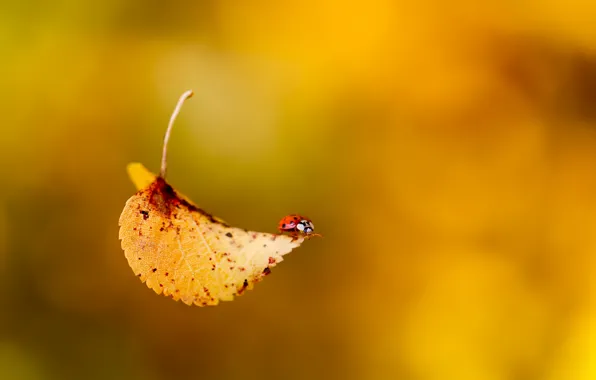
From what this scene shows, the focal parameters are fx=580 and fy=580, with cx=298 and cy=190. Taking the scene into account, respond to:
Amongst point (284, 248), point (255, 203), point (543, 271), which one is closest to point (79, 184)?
point (255, 203)

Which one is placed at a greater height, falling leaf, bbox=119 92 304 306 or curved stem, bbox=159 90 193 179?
curved stem, bbox=159 90 193 179

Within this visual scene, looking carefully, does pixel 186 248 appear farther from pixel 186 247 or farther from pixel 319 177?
pixel 319 177

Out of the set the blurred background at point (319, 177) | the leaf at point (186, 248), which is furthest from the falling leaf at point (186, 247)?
the blurred background at point (319, 177)

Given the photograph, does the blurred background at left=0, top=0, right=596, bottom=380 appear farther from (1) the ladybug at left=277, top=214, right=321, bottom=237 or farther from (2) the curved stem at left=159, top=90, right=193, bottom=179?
(2) the curved stem at left=159, top=90, right=193, bottom=179

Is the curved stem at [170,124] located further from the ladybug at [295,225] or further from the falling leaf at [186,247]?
the ladybug at [295,225]

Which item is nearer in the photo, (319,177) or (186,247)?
(186,247)

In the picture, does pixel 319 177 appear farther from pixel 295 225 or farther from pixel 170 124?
pixel 170 124

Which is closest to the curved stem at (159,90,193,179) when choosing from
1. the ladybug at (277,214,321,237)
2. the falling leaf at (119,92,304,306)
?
the falling leaf at (119,92,304,306)

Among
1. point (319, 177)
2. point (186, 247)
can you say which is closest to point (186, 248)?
point (186, 247)
